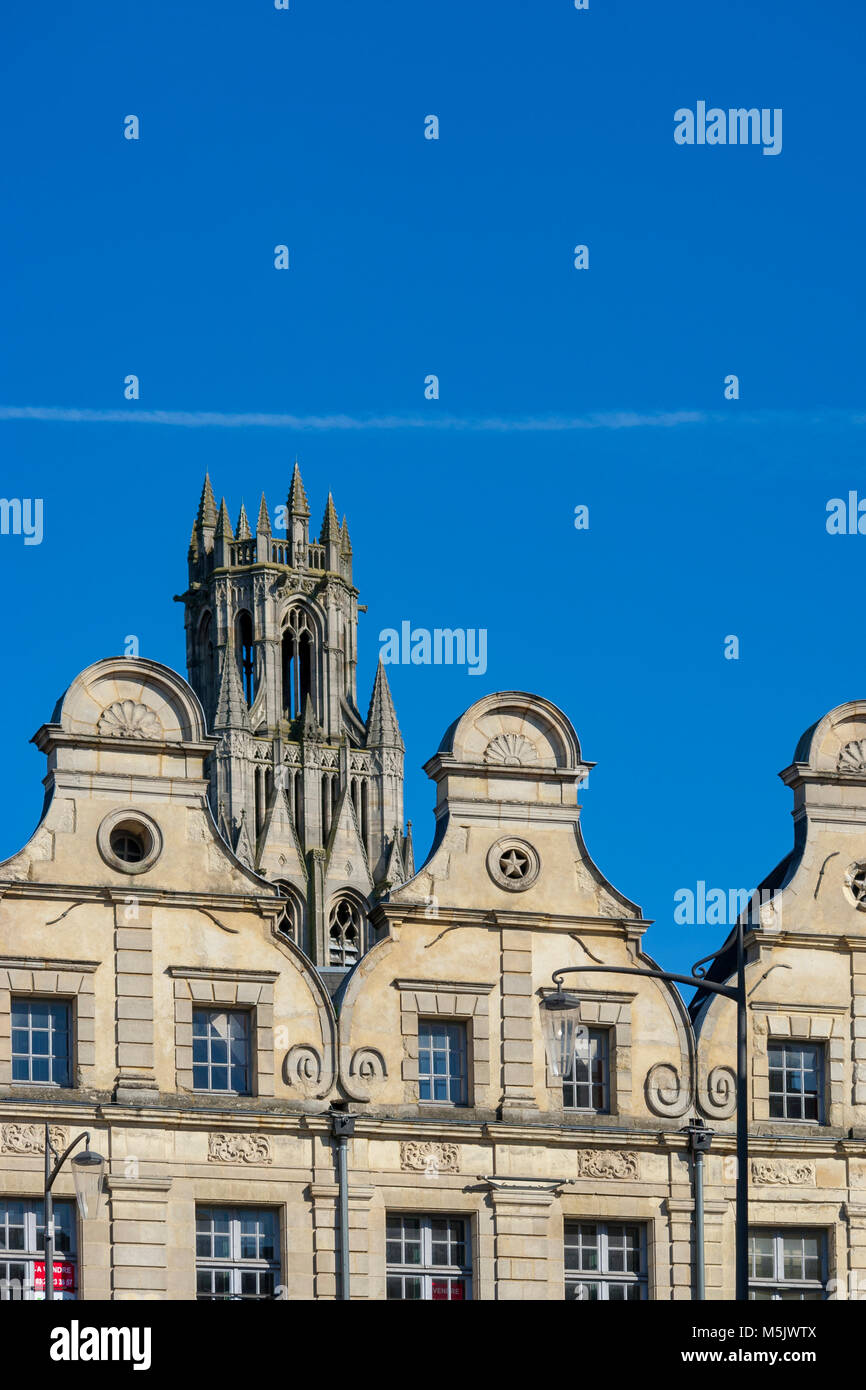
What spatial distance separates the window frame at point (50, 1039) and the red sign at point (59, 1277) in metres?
2.52

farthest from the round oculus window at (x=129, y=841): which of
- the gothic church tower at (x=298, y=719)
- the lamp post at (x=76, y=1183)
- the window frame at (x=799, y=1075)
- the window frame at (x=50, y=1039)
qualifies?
the gothic church tower at (x=298, y=719)

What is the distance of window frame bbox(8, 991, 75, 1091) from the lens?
142 ft

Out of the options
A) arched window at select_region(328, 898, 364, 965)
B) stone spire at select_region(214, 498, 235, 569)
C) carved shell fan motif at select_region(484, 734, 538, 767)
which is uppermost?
stone spire at select_region(214, 498, 235, 569)

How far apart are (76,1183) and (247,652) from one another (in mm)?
115150

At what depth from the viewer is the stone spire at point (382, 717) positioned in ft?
503

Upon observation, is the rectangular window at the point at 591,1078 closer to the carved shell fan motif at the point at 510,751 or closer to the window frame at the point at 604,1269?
the window frame at the point at 604,1269

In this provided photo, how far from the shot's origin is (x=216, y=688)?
502 ft

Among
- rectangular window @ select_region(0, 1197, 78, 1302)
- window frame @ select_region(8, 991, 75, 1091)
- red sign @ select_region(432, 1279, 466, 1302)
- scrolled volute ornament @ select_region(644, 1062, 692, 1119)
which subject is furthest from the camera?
scrolled volute ornament @ select_region(644, 1062, 692, 1119)

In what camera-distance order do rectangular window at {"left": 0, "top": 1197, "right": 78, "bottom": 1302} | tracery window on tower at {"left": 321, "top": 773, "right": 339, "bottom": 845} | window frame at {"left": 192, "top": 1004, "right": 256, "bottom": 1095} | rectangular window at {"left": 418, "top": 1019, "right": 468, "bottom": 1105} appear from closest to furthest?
rectangular window at {"left": 0, "top": 1197, "right": 78, "bottom": 1302} < window frame at {"left": 192, "top": 1004, "right": 256, "bottom": 1095} < rectangular window at {"left": 418, "top": 1019, "right": 468, "bottom": 1105} < tracery window on tower at {"left": 321, "top": 773, "right": 339, "bottom": 845}

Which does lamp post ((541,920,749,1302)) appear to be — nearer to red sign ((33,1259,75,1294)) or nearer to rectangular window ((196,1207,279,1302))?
rectangular window ((196,1207,279,1302))

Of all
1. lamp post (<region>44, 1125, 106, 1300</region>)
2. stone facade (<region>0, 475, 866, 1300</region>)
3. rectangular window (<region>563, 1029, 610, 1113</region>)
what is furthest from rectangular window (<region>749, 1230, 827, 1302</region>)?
lamp post (<region>44, 1125, 106, 1300</region>)

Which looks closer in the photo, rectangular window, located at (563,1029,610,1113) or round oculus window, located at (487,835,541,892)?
rectangular window, located at (563,1029,610,1113)

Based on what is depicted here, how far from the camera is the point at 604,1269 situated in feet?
148
